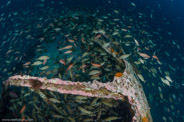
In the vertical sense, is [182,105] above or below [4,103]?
below

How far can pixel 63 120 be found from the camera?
3.49m

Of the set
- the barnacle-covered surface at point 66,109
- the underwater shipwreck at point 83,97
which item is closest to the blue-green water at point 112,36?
the underwater shipwreck at point 83,97

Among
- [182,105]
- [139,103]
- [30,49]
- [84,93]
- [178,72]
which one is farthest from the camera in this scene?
[178,72]

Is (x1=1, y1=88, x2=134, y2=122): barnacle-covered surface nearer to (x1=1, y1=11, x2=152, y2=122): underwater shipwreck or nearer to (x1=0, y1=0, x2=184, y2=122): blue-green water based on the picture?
(x1=1, y1=11, x2=152, y2=122): underwater shipwreck

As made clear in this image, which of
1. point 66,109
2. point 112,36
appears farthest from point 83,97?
point 112,36

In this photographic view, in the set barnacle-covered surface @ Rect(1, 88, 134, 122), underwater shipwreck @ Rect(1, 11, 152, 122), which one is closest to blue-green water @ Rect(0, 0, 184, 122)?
underwater shipwreck @ Rect(1, 11, 152, 122)

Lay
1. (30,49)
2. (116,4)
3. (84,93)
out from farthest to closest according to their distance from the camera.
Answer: (116,4)
(30,49)
(84,93)

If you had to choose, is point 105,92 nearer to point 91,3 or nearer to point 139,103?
point 139,103

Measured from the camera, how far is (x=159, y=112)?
7957 mm

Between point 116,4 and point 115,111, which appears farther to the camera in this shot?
point 116,4

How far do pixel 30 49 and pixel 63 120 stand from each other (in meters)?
6.07

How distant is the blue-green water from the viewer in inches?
263

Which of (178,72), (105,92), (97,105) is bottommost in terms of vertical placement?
(178,72)

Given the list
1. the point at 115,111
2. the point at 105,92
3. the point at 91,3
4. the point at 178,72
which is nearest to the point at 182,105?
the point at 178,72
